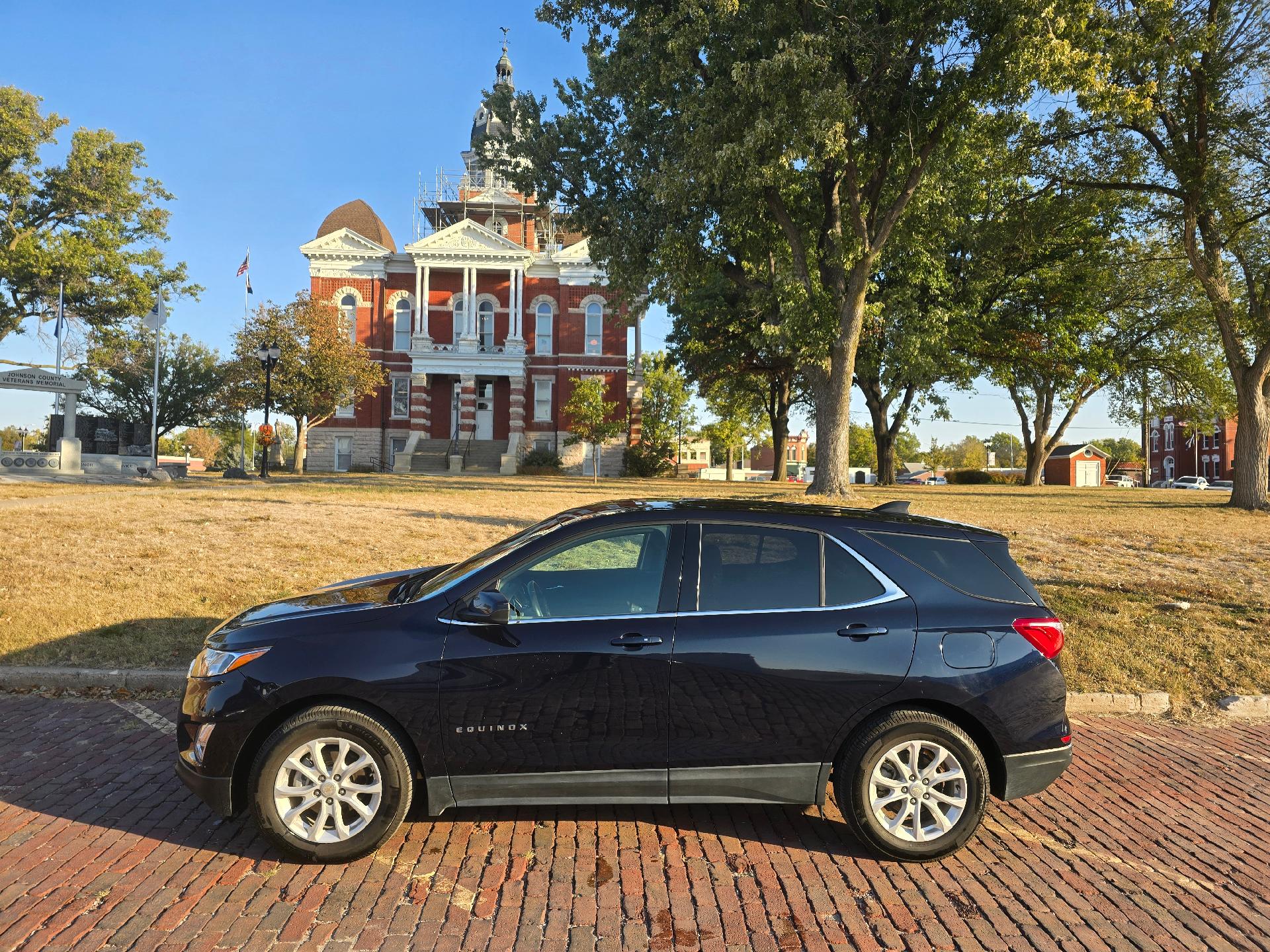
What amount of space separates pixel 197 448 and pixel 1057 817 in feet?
376

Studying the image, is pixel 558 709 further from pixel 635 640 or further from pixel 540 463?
pixel 540 463

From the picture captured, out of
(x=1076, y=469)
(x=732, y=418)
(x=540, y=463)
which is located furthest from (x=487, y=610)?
(x=1076, y=469)

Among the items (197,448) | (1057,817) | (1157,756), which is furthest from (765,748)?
(197,448)

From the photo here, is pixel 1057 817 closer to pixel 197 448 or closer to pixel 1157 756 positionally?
pixel 1157 756

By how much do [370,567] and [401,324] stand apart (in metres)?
37.8

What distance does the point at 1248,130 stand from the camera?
56.8ft

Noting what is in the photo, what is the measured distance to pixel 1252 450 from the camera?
63.9 ft

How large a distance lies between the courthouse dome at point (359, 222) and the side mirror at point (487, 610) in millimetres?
47691

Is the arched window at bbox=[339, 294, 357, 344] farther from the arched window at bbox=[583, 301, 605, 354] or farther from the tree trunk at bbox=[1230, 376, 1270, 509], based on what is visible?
the tree trunk at bbox=[1230, 376, 1270, 509]

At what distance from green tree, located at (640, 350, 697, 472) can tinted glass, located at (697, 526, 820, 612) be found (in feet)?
161

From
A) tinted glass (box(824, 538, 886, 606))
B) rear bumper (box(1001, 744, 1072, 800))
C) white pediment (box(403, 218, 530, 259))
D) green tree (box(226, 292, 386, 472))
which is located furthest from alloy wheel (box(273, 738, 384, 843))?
white pediment (box(403, 218, 530, 259))

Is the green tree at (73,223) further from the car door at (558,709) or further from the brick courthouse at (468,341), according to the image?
the car door at (558,709)

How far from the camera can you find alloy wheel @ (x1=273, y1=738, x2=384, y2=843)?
3689 millimetres

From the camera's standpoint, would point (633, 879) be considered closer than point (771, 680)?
Yes
